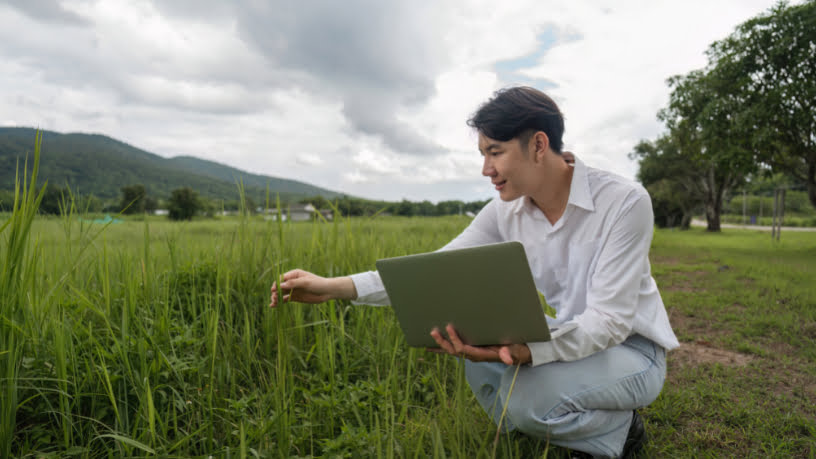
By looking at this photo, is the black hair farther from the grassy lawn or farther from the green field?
the grassy lawn

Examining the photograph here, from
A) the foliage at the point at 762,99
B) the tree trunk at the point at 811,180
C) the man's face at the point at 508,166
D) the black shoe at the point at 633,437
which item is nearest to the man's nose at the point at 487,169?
the man's face at the point at 508,166

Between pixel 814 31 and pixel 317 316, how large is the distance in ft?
39.2

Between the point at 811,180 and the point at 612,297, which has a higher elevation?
the point at 811,180

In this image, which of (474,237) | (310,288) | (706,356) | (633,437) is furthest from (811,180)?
(310,288)

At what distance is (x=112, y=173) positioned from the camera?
50.9m

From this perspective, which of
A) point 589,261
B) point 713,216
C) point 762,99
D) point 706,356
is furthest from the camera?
point 713,216

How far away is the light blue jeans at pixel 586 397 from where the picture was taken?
5.04ft

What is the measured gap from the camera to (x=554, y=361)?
1.55 metres

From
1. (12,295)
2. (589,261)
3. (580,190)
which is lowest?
(12,295)

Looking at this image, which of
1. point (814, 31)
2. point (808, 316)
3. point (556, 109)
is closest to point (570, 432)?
point (556, 109)

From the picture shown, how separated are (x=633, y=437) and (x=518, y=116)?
130 cm

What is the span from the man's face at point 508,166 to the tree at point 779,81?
1039 centimetres

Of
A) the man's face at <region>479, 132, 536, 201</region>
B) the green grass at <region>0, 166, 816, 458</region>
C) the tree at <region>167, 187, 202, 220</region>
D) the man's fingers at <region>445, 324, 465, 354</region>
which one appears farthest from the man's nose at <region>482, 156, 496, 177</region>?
the tree at <region>167, 187, 202, 220</region>

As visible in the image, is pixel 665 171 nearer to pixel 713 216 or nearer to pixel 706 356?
pixel 713 216
